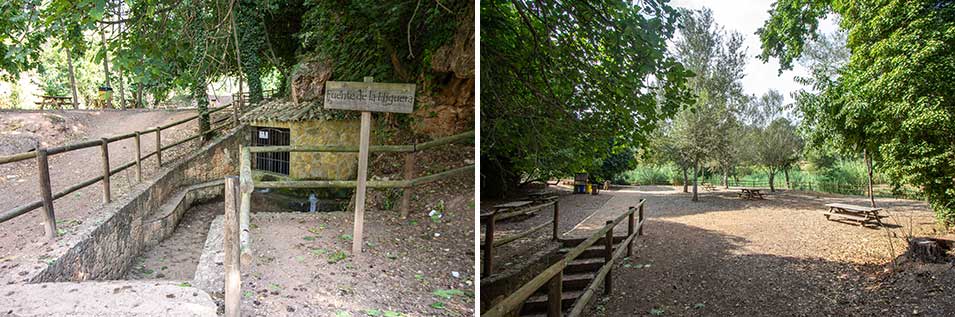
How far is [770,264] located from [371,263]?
1.64 metres

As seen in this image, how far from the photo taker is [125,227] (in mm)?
3172

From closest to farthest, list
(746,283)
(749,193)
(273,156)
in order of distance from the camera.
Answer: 1. (746,283)
2. (749,193)
3. (273,156)

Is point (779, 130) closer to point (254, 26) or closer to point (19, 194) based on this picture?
point (19, 194)

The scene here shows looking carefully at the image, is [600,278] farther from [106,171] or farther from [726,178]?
[106,171]

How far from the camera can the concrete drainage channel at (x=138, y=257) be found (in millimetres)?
1292

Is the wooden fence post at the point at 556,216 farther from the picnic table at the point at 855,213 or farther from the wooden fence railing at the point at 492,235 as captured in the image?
A: the picnic table at the point at 855,213

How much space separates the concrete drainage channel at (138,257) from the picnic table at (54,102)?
67cm

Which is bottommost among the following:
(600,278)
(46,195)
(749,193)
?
(600,278)

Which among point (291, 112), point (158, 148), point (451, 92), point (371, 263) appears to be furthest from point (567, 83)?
point (158, 148)

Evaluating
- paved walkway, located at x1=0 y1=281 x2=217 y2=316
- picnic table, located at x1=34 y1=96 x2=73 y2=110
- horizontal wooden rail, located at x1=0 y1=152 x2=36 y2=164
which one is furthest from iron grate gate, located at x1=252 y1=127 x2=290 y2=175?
paved walkway, located at x1=0 y1=281 x2=217 y2=316

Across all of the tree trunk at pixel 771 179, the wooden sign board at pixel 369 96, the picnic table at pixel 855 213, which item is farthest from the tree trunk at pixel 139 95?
the picnic table at pixel 855 213

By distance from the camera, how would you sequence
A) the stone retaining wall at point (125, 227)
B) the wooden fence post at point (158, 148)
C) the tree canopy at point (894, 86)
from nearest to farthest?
the tree canopy at point (894, 86), the stone retaining wall at point (125, 227), the wooden fence post at point (158, 148)

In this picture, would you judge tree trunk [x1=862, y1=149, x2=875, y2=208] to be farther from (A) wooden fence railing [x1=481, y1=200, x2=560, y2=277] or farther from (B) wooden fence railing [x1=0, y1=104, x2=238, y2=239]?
(B) wooden fence railing [x1=0, y1=104, x2=238, y2=239]

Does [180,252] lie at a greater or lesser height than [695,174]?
lesser
